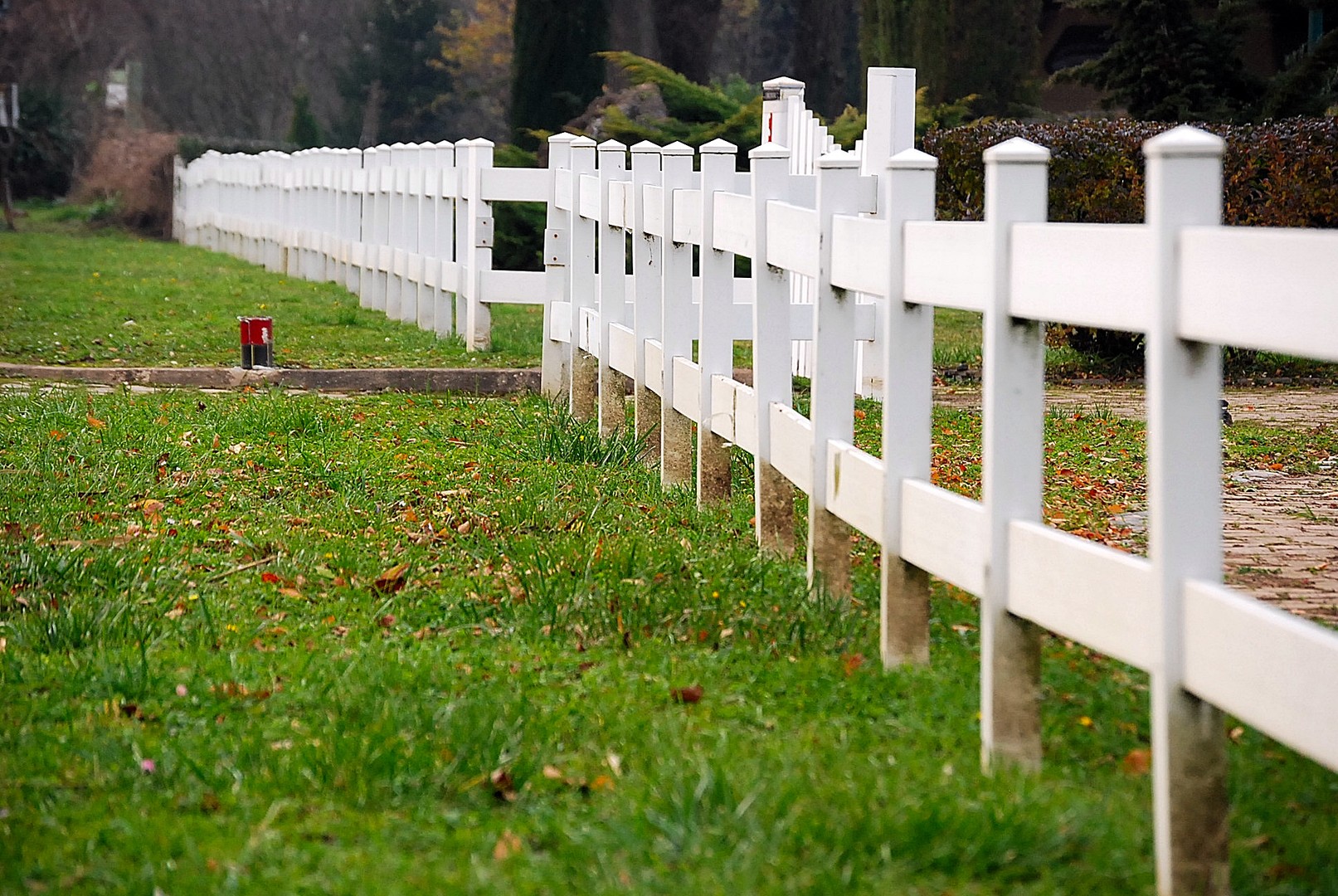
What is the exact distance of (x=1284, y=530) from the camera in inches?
259

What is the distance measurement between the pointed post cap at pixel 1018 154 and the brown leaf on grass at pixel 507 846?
170 centimetres

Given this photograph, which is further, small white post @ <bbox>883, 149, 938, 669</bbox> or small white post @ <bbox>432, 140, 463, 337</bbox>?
small white post @ <bbox>432, 140, 463, 337</bbox>

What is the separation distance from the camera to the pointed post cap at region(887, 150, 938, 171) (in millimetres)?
4230

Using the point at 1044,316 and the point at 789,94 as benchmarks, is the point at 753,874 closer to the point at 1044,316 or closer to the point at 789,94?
the point at 1044,316

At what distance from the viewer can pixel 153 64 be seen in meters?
58.8

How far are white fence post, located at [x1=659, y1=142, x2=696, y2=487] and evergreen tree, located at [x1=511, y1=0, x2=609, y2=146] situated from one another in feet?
64.4

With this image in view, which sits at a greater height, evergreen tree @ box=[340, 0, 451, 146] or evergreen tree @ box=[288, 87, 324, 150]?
evergreen tree @ box=[340, 0, 451, 146]

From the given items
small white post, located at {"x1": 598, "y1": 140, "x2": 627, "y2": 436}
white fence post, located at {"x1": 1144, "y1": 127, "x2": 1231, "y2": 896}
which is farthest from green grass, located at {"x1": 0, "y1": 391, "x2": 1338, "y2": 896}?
small white post, located at {"x1": 598, "y1": 140, "x2": 627, "y2": 436}

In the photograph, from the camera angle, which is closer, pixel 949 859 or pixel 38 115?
pixel 949 859

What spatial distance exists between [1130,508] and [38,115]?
4075 cm

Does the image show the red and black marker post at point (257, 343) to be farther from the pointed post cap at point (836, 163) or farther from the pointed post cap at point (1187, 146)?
the pointed post cap at point (1187, 146)

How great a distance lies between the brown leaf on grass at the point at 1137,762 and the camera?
11.9 ft

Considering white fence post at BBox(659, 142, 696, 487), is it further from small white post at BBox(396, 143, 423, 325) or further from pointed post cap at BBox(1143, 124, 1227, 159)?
small white post at BBox(396, 143, 423, 325)

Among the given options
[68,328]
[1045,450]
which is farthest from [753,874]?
[68,328]
